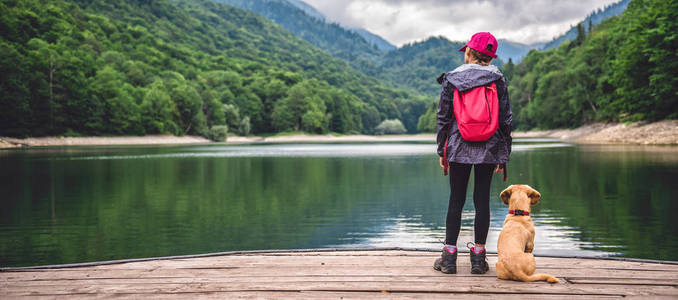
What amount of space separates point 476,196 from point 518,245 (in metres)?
0.67

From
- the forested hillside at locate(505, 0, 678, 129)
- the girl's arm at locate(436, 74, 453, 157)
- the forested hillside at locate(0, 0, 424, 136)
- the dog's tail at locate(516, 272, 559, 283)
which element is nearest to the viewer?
the dog's tail at locate(516, 272, 559, 283)

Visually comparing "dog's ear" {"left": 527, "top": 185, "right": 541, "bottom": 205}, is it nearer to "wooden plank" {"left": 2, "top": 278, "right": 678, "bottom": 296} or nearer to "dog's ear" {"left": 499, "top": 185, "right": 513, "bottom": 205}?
"dog's ear" {"left": 499, "top": 185, "right": 513, "bottom": 205}

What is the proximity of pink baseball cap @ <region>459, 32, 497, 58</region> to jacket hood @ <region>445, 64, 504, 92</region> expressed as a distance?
18 centimetres

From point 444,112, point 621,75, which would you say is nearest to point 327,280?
point 444,112

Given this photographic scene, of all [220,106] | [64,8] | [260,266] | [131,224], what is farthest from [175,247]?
[64,8]

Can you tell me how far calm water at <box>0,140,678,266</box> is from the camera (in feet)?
37.0

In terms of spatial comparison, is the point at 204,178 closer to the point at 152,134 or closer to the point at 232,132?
the point at 152,134

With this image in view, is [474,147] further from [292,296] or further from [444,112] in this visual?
[292,296]

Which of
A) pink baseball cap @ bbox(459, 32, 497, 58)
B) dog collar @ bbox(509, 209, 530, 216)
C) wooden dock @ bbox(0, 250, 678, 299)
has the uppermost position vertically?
pink baseball cap @ bbox(459, 32, 497, 58)

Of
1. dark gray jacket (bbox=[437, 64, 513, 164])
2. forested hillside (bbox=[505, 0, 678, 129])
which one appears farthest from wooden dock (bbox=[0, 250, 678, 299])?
forested hillside (bbox=[505, 0, 678, 129])

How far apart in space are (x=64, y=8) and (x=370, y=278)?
144 metres

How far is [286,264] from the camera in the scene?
519 centimetres

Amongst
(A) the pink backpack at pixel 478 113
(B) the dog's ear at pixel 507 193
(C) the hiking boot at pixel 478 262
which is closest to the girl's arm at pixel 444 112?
(A) the pink backpack at pixel 478 113

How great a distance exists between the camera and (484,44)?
4.84 metres
